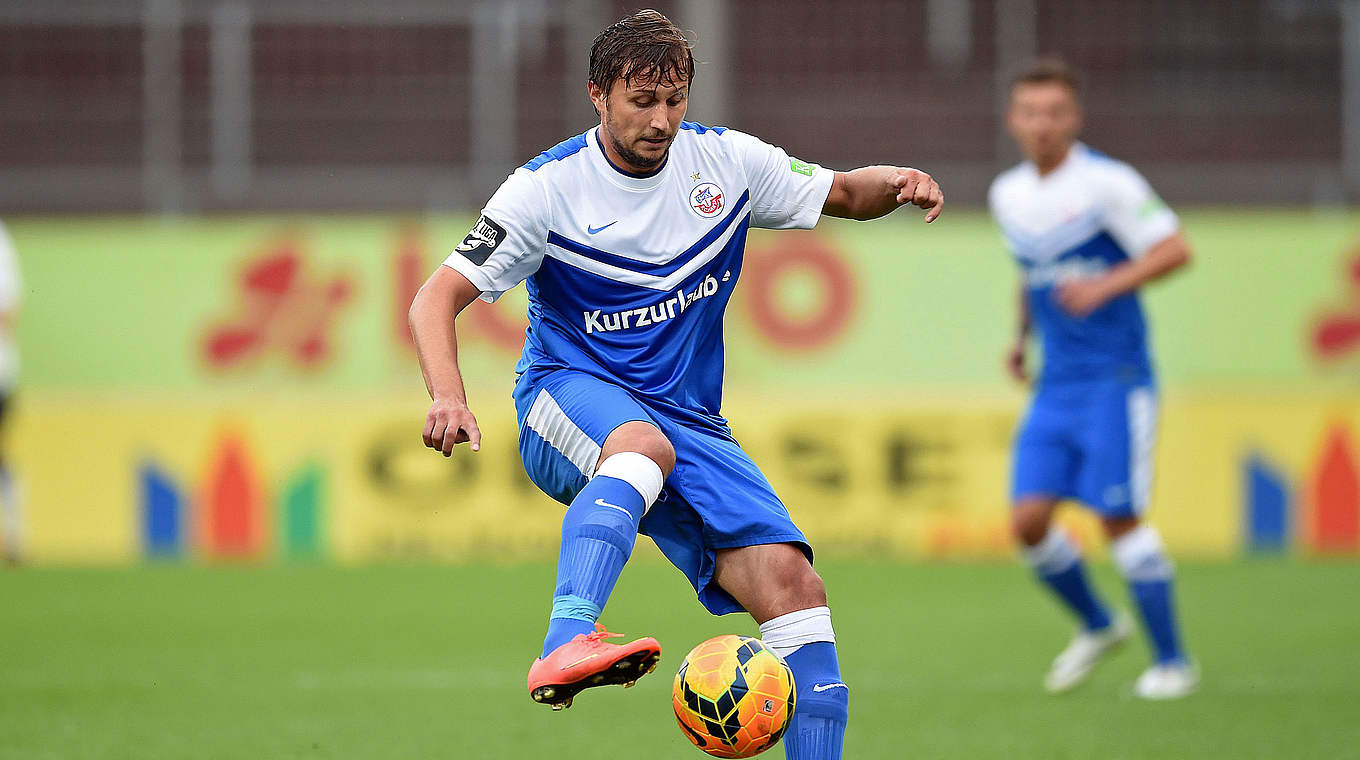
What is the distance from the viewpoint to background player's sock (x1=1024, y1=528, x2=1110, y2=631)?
7.51 m

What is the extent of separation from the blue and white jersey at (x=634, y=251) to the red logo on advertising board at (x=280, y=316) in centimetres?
831

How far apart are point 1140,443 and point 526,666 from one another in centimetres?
293

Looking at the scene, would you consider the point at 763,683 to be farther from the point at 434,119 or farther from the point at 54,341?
the point at 434,119

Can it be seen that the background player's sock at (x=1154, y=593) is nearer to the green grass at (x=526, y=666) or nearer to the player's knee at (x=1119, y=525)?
the player's knee at (x=1119, y=525)

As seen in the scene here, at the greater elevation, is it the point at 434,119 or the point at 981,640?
the point at 434,119

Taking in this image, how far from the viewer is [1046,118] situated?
758 cm

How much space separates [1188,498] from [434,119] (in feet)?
23.0

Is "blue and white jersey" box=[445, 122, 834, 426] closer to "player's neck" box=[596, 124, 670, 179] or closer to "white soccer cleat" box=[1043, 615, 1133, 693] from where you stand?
"player's neck" box=[596, 124, 670, 179]

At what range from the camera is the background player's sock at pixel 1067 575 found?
24.6ft

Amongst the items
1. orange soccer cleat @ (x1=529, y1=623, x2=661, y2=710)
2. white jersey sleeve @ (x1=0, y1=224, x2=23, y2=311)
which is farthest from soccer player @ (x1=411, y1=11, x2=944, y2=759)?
white jersey sleeve @ (x1=0, y1=224, x2=23, y2=311)

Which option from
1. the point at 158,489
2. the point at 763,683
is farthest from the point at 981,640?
the point at 158,489

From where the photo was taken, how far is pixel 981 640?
28.8ft

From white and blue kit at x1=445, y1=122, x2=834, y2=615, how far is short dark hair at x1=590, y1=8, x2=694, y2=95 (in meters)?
0.28

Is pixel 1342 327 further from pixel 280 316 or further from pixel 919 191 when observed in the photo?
pixel 919 191
